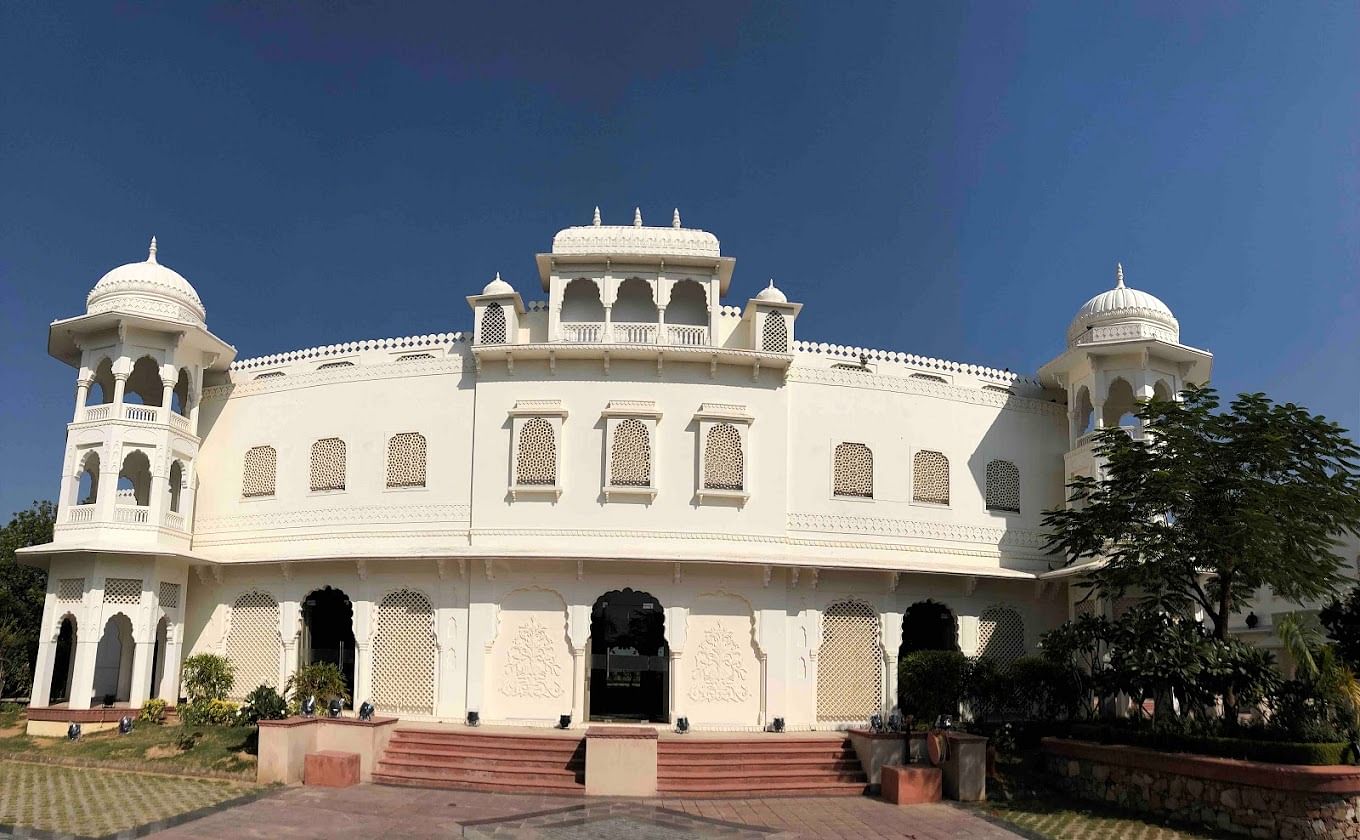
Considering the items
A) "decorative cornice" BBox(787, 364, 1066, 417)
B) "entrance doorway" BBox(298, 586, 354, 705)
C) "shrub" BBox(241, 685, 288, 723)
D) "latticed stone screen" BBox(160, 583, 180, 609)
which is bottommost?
"shrub" BBox(241, 685, 288, 723)

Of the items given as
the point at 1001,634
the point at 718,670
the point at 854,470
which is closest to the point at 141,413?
the point at 718,670

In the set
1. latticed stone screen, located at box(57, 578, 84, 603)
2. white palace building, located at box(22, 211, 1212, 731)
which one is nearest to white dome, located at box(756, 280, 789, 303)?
white palace building, located at box(22, 211, 1212, 731)

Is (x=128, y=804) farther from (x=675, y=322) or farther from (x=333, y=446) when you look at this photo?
(x=675, y=322)

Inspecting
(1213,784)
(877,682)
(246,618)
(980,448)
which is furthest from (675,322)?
(1213,784)

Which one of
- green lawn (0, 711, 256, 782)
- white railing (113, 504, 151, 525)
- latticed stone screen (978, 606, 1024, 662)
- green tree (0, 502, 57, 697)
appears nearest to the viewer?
green lawn (0, 711, 256, 782)

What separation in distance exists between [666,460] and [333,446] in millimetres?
6467

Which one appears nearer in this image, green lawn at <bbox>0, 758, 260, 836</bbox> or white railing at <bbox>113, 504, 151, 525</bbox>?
green lawn at <bbox>0, 758, 260, 836</bbox>

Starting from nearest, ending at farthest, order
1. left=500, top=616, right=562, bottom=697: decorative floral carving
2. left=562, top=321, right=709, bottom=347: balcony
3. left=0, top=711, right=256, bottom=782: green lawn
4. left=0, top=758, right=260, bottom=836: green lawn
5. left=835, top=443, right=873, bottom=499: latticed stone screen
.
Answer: left=0, top=758, right=260, bottom=836: green lawn < left=0, top=711, right=256, bottom=782: green lawn < left=500, top=616, right=562, bottom=697: decorative floral carving < left=562, top=321, right=709, bottom=347: balcony < left=835, top=443, right=873, bottom=499: latticed stone screen

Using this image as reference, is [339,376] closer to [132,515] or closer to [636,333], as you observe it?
[132,515]

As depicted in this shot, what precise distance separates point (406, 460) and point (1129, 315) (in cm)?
1379

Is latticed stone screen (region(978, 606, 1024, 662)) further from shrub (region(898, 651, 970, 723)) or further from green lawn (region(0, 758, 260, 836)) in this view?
green lawn (region(0, 758, 260, 836))

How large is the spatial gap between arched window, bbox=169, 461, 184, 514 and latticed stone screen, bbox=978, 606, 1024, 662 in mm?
15551

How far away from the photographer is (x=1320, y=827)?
454 inches

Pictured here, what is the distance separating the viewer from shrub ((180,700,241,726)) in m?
16.9
